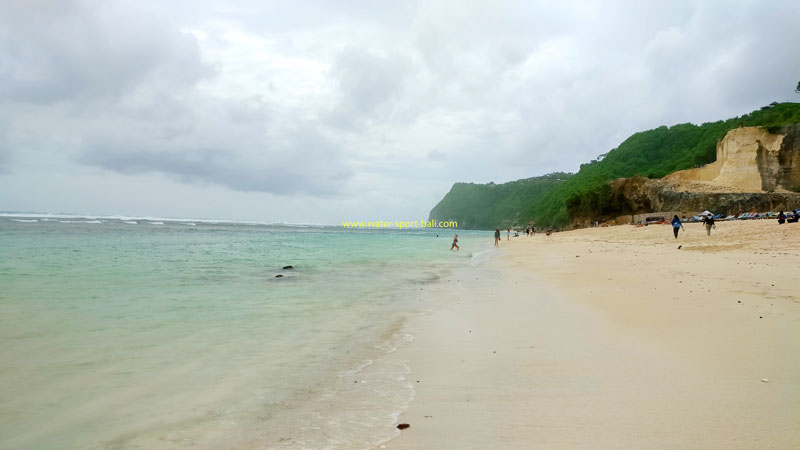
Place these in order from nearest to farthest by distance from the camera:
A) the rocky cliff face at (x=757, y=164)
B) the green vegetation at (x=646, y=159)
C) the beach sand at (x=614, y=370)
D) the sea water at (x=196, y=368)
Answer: the beach sand at (x=614, y=370) < the sea water at (x=196, y=368) < the rocky cliff face at (x=757, y=164) < the green vegetation at (x=646, y=159)

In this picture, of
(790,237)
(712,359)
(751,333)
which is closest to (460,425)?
(712,359)

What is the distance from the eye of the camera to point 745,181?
55.2 meters

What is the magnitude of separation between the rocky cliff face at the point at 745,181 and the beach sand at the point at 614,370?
51948mm

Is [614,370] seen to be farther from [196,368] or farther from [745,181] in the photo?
[745,181]

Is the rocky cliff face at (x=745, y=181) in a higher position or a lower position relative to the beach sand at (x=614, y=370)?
higher

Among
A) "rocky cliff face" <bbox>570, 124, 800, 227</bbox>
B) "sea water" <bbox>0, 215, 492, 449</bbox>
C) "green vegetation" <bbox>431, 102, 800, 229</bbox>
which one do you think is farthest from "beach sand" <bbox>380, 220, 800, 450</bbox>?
"green vegetation" <bbox>431, 102, 800, 229</bbox>

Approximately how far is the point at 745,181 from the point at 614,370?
67.1 m

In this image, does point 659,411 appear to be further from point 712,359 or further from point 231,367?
point 231,367

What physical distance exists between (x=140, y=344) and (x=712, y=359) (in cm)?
658

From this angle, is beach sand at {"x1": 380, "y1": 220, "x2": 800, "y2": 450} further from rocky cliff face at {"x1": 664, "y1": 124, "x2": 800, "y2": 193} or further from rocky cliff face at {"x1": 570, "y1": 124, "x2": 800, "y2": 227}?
rocky cliff face at {"x1": 664, "y1": 124, "x2": 800, "y2": 193}

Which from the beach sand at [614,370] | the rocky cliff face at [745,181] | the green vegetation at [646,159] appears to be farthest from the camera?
the green vegetation at [646,159]

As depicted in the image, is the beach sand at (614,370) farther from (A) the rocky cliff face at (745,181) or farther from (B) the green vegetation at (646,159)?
(B) the green vegetation at (646,159)

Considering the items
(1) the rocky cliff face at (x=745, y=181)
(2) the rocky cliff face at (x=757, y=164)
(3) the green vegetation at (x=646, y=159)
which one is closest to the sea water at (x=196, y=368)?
(1) the rocky cliff face at (x=745, y=181)

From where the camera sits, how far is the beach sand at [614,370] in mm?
2717
